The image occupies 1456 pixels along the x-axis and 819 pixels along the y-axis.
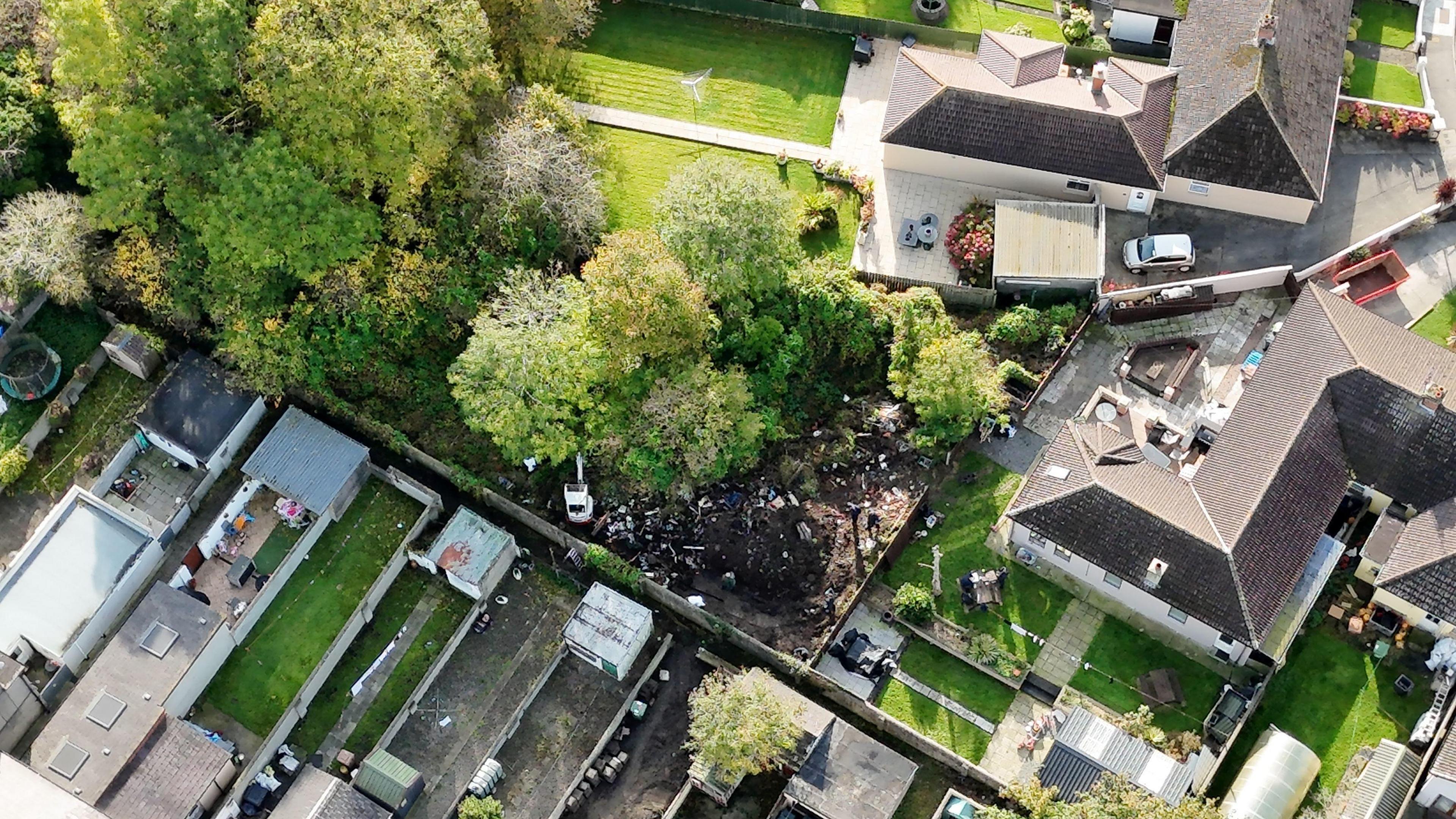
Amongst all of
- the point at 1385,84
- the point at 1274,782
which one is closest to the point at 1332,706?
the point at 1274,782

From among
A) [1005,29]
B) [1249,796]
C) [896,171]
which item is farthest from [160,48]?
[1249,796]

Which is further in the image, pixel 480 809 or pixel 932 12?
pixel 932 12

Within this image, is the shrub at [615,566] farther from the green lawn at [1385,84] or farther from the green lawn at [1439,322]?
the green lawn at [1385,84]

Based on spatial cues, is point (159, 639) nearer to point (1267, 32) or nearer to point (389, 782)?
point (389, 782)

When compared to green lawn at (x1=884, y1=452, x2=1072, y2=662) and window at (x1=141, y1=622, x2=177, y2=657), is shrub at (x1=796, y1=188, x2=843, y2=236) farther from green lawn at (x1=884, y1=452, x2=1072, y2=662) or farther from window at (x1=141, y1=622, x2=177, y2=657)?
window at (x1=141, y1=622, x2=177, y2=657)

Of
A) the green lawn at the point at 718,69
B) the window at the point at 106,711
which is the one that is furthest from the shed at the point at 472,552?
the green lawn at the point at 718,69

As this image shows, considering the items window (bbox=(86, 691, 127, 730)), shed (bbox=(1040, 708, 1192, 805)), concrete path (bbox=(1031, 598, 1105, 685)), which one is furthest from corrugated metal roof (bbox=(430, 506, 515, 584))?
shed (bbox=(1040, 708, 1192, 805))
